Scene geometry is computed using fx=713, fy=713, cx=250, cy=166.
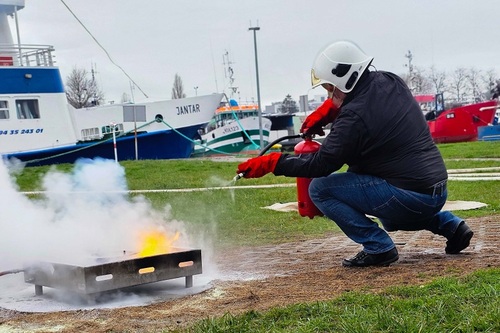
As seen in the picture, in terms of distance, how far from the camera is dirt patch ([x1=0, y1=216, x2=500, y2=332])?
4367 mm

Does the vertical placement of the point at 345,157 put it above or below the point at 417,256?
above

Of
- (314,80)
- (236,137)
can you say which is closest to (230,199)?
(314,80)

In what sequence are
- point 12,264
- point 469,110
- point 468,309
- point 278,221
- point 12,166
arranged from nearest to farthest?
point 468,309
point 12,264
point 278,221
point 12,166
point 469,110

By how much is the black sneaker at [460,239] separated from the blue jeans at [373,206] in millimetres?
39

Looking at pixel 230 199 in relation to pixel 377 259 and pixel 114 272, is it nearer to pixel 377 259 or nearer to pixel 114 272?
pixel 377 259

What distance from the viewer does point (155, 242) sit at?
601cm

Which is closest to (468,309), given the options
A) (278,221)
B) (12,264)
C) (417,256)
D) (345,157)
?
(345,157)

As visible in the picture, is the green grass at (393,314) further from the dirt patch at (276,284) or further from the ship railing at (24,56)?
the ship railing at (24,56)

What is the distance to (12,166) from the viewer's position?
22.2 m

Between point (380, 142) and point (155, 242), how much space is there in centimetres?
207

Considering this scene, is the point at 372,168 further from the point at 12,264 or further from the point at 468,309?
the point at 12,264

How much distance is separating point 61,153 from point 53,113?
148 centimetres

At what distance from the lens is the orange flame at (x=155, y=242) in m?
5.66

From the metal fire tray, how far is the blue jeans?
1141 mm
